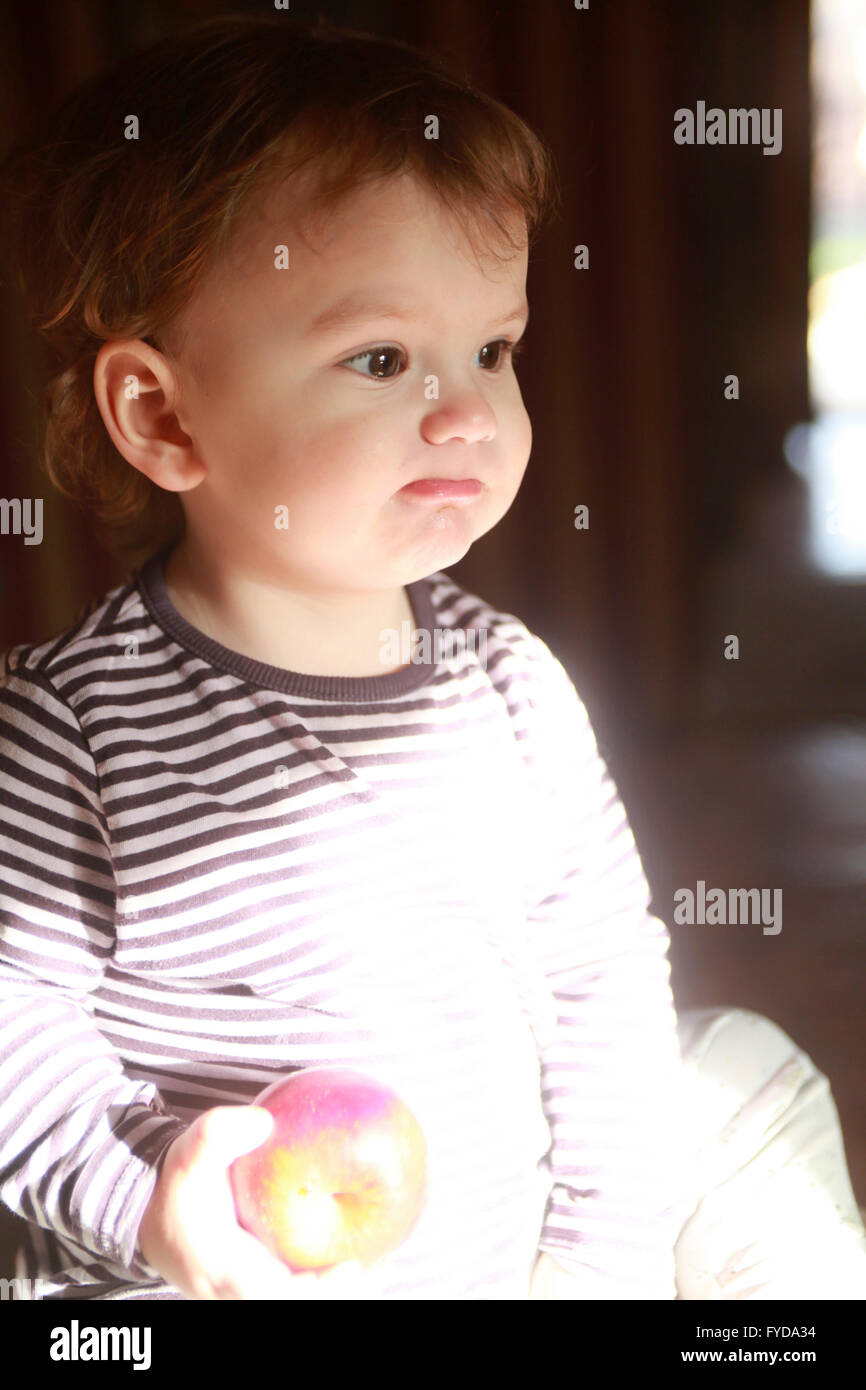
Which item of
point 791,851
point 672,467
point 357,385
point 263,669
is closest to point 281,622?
point 263,669

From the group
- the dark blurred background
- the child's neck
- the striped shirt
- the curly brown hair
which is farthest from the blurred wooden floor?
the curly brown hair

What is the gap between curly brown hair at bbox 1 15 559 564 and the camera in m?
0.50

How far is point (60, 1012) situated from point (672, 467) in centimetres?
42

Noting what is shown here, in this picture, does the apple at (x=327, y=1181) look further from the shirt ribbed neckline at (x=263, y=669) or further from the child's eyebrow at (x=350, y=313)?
the child's eyebrow at (x=350, y=313)

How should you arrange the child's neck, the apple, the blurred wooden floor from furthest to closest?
1. the blurred wooden floor
2. the child's neck
3. the apple

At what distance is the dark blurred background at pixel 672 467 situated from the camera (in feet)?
1.89

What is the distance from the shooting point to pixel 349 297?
0.50 m

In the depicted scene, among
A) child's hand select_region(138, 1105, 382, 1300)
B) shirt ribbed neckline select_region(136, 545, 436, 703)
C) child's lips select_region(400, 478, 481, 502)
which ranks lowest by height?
child's hand select_region(138, 1105, 382, 1300)

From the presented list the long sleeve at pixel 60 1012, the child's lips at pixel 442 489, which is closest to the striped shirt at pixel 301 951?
the long sleeve at pixel 60 1012

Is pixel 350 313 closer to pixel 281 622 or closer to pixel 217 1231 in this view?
pixel 281 622

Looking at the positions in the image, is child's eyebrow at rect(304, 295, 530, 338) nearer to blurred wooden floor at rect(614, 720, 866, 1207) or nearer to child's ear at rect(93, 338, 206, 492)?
child's ear at rect(93, 338, 206, 492)

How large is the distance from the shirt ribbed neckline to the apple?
19 cm

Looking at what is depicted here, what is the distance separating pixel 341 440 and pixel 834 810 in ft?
1.29
